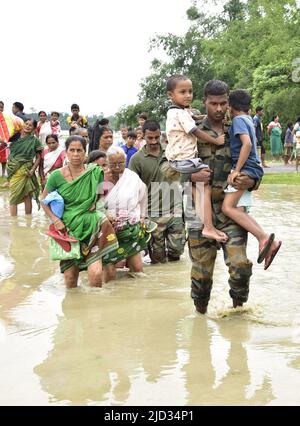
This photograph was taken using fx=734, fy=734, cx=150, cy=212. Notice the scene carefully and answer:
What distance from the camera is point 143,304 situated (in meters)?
6.02

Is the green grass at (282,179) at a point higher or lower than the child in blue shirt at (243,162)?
lower

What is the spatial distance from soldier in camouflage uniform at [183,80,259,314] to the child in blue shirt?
7cm

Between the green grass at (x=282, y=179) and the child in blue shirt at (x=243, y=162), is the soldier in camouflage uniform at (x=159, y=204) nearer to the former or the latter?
the child in blue shirt at (x=243, y=162)

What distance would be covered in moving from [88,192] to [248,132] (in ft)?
6.15

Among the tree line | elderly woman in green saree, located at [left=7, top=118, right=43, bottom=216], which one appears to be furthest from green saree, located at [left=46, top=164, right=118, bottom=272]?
the tree line

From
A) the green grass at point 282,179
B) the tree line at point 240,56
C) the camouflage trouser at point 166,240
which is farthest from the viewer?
the tree line at point 240,56

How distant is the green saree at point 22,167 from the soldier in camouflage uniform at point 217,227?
6931 millimetres

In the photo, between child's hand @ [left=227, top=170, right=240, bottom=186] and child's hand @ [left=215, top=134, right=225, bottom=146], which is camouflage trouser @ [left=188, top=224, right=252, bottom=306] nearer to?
child's hand @ [left=227, top=170, right=240, bottom=186]

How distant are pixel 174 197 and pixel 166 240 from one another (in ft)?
1.61

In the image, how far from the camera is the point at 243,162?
5156mm

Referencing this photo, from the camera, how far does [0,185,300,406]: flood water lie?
13.0 ft

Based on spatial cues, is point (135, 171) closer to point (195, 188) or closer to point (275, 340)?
point (195, 188)

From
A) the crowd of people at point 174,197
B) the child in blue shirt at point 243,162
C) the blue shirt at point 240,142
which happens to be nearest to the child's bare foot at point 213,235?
the crowd of people at point 174,197

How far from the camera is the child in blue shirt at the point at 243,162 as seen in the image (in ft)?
16.9
